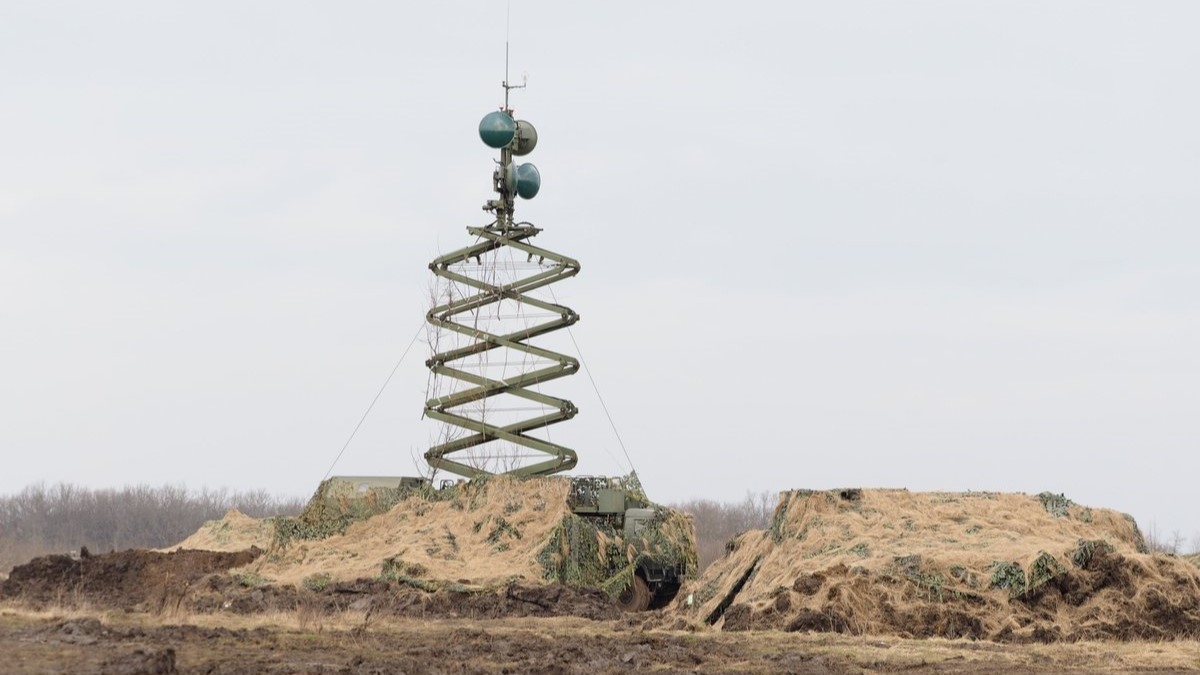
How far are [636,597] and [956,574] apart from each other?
968 centimetres

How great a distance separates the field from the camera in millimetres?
16203

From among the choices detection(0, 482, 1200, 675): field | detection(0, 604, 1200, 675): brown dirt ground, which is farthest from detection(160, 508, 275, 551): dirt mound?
detection(0, 604, 1200, 675): brown dirt ground

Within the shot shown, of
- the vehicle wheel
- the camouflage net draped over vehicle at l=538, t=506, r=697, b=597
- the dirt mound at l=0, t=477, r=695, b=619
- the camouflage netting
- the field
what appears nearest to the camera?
the field

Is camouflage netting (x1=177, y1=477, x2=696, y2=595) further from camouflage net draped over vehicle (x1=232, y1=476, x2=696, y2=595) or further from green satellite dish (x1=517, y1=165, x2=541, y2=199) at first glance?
green satellite dish (x1=517, y1=165, x2=541, y2=199)

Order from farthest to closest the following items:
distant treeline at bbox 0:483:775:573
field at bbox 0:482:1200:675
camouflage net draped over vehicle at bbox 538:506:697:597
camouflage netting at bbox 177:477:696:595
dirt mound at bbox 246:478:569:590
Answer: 1. distant treeline at bbox 0:483:775:573
2. camouflage net draped over vehicle at bbox 538:506:697:597
3. camouflage netting at bbox 177:477:696:595
4. dirt mound at bbox 246:478:569:590
5. field at bbox 0:482:1200:675

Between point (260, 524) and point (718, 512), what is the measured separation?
6988 cm

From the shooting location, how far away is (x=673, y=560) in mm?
29391

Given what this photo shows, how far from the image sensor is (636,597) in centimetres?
2872

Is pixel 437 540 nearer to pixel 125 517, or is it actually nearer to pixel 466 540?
pixel 466 540

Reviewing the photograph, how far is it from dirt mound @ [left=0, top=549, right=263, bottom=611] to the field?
A: 5.0 inches

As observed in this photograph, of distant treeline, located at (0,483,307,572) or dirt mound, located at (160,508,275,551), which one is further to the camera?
distant treeline, located at (0,483,307,572)

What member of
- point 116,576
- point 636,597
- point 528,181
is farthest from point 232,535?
point 636,597

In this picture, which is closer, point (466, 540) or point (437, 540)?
point (437, 540)

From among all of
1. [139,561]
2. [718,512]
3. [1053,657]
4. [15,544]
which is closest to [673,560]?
[139,561]
